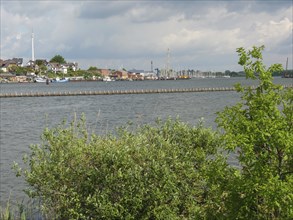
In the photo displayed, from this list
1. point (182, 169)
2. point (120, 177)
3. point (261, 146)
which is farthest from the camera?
point (182, 169)

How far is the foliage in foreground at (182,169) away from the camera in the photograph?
8.14 m

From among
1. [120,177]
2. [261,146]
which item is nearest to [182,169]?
[120,177]

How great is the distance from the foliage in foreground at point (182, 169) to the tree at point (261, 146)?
0.02 metres

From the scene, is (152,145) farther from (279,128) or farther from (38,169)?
(279,128)

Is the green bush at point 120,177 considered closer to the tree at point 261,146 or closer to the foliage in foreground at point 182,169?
the foliage in foreground at point 182,169

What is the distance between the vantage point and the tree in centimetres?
783

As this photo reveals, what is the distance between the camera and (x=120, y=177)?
1259 cm

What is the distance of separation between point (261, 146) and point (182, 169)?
5.90m

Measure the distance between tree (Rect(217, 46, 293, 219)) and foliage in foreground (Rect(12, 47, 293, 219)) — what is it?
0.02 m

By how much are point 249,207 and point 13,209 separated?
14.4 metres

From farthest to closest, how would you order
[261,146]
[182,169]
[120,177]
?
[182,169] → [120,177] → [261,146]

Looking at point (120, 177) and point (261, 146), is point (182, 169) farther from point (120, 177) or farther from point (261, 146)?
point (261, 146)

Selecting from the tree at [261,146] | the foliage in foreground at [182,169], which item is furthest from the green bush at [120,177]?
the tree at [261,146]

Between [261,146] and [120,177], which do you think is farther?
[120,177]
